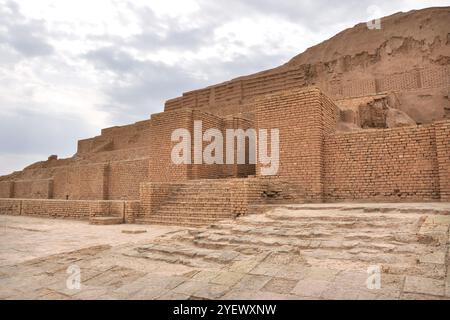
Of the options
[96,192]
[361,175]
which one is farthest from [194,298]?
[96,192]

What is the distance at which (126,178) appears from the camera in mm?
14641

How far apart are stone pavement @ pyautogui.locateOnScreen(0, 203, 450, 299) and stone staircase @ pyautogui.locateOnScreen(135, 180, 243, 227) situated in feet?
7.86

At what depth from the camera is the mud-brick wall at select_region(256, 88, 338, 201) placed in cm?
782

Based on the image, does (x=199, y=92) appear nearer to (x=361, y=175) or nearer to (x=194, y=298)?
(x=361, y=175)

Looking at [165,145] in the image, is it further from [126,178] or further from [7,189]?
[7,189]

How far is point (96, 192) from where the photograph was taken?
51.4 ft

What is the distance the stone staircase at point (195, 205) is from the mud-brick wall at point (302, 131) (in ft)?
4.31

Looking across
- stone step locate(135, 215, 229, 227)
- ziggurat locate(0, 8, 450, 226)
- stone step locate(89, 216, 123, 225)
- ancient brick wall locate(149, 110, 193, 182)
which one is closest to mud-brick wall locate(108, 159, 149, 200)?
ziggurat locate(0, 8, 450, 226)

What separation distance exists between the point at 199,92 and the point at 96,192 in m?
11.6

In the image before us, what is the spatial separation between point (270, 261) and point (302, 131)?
5.24m

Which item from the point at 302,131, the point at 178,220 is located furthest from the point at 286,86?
the point at 178,220

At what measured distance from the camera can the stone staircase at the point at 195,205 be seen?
7.81 metres

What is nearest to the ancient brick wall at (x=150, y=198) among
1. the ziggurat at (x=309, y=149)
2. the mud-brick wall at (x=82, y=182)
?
the ziggurat at (x=309, y=149)
